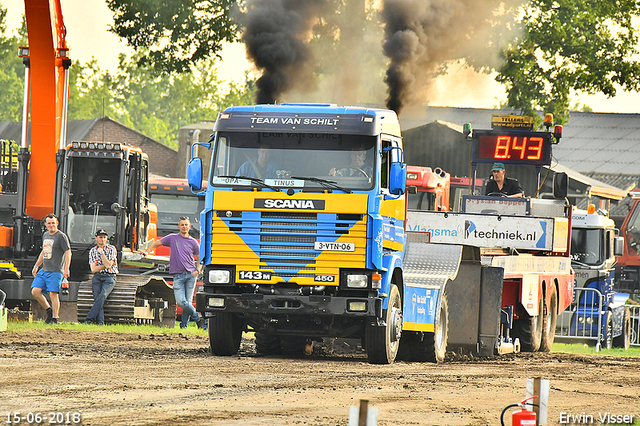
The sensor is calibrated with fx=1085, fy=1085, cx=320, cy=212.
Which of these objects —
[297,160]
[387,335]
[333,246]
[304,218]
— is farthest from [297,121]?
[387,335]

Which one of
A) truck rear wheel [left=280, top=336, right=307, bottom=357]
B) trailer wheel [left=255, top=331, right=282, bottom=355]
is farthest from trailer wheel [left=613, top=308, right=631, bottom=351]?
trailer wheel [left=255, top=331, right=282, bottom=355]

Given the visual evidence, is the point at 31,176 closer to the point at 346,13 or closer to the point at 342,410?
the point at 346,13

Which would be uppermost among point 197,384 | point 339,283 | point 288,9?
point 288,9

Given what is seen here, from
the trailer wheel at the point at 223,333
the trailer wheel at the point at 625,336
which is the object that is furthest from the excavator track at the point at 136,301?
the trailer wheel at the point at 625,336

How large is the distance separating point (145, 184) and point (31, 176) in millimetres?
2116

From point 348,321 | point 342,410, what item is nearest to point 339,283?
point 348,321

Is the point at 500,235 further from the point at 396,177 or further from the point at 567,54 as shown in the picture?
the point at 567,54

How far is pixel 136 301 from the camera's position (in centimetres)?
1959

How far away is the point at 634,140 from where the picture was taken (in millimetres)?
61250

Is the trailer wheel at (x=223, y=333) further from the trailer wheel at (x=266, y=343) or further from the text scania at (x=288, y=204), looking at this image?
the text scania at (x=288, y=204)

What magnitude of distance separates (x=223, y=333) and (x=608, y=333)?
35.7 feet

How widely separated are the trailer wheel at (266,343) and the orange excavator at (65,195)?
4.56m

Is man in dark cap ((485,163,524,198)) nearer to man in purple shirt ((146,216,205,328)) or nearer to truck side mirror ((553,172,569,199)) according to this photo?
truck side mirror ((553,172,569,199))

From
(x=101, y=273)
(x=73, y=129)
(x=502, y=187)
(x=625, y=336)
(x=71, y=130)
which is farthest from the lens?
Answer: (x=73, y=129)
